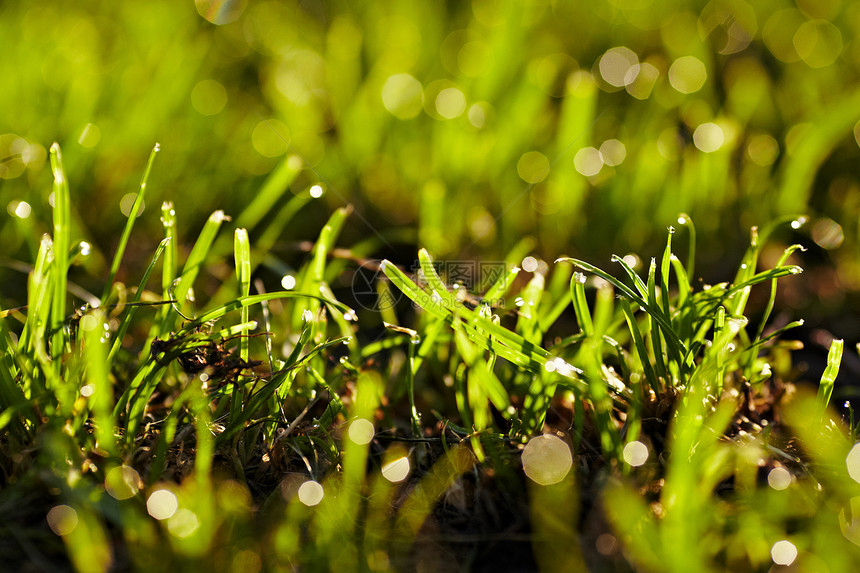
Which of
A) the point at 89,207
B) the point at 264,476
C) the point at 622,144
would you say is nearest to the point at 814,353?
the point at 622,144

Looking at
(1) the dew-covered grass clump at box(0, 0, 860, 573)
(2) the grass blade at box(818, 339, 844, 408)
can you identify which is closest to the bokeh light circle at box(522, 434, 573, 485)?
(1) the dew-covered grass clump at box(0, 0, 860, 573)

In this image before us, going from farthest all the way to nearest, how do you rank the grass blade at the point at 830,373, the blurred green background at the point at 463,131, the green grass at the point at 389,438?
the blurred green background at the point at 463,131
the grass blade at the point at 830,373
the green grass at the point at 389,438

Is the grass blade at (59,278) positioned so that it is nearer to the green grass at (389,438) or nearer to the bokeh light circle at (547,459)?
the green grass at (389,438)

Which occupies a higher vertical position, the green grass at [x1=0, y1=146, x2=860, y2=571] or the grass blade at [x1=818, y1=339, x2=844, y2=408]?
the grass blade at [x1=818, y1=339, x2=844, y2=408]

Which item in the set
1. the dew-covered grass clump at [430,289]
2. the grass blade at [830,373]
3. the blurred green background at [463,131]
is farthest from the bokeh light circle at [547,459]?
the blurred green background at [463,131]

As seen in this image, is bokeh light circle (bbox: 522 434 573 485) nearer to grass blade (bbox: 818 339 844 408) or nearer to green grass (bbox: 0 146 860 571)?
green grass (bbox: 0 146 860 571)

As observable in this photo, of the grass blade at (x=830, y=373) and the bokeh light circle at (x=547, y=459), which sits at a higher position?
the grass blade at (x=830, y=373)

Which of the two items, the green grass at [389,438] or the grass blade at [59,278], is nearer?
the green grass at [389,438]

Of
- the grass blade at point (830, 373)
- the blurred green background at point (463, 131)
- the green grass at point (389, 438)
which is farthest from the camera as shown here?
the blurred green background at point (463, 131)

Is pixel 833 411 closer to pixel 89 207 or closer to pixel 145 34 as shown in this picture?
pixel 89 207
